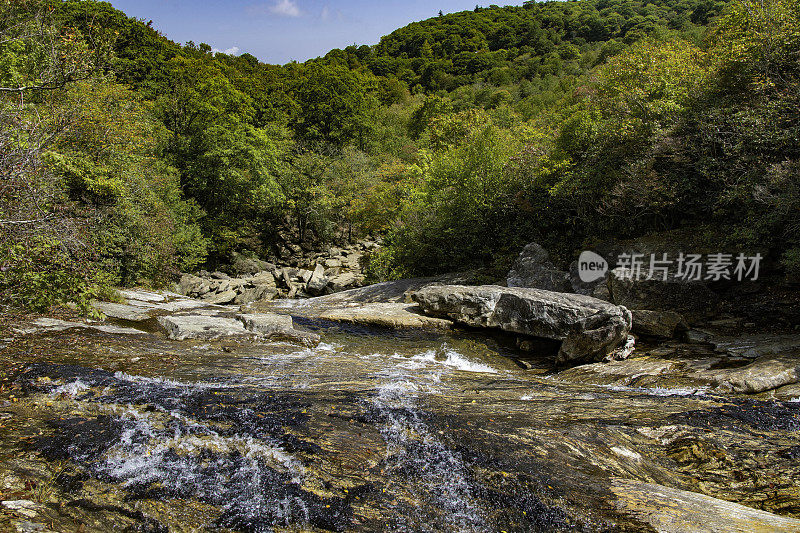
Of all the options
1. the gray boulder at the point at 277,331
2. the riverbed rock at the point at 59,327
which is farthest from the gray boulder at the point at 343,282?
the riverbed rock at the point at 59,327


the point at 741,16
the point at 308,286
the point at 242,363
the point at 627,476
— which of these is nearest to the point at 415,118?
the point at 308,286

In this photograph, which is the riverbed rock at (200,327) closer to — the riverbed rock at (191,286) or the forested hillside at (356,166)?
the forested hillside at (356,166)

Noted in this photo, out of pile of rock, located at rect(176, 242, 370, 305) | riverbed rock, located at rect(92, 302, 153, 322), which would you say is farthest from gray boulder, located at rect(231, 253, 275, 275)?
riverbed rock, located at rect(92, 302, 153, 322)

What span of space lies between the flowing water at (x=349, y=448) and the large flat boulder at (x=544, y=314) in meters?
2.63

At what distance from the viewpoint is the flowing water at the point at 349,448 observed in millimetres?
3910

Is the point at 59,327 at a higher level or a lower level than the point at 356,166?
lower

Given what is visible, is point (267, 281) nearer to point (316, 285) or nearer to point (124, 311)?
point (316, 285)

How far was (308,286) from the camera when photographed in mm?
23500

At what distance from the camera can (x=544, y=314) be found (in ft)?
39.2

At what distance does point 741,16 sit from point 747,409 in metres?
15.5

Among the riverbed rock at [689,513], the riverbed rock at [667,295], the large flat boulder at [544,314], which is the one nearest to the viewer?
the riverbed rock at [689,513]

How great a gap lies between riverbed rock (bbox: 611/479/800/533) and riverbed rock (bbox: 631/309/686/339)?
8.01 m

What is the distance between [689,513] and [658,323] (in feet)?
28.8

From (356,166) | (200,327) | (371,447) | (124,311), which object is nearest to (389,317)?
(200,327)
